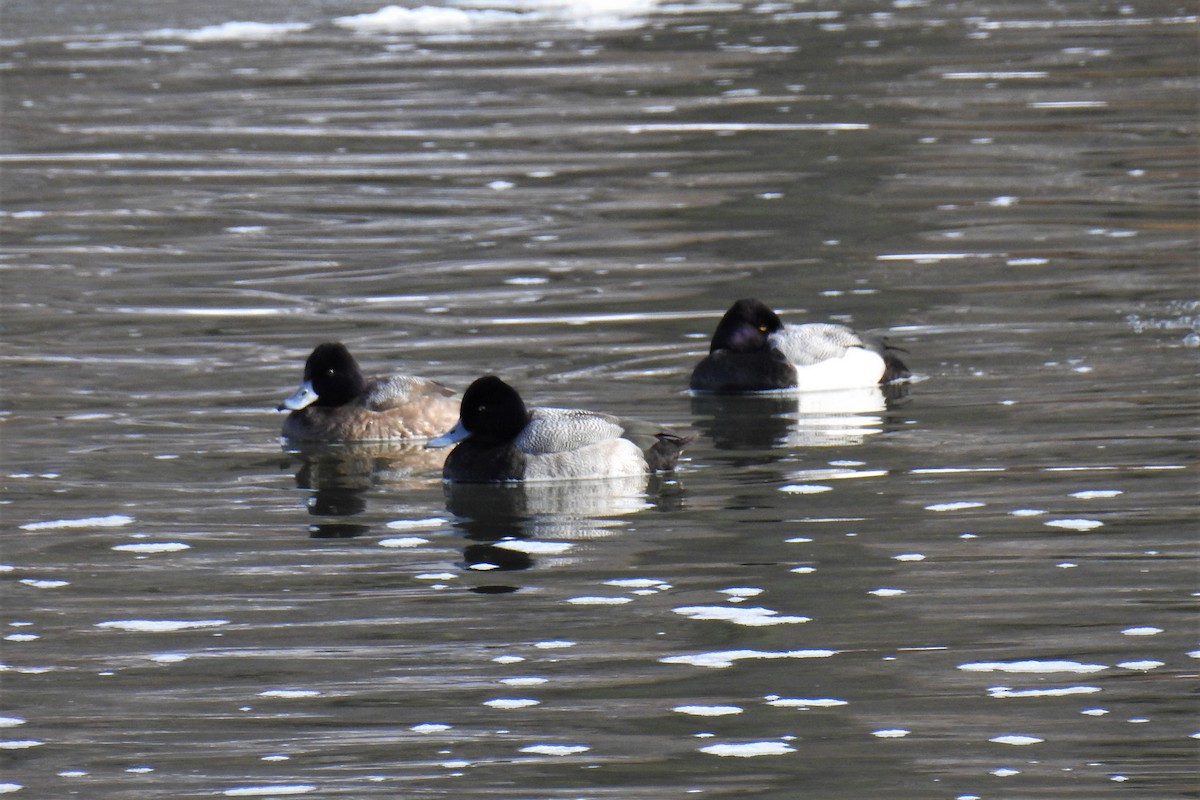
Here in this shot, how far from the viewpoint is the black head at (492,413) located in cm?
1047

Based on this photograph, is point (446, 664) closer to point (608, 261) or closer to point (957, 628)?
point (957, 628)

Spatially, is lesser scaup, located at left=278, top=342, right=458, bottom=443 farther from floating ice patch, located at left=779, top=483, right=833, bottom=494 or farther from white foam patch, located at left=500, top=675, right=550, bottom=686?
white foam patch, located at left=500, top=675, right=550, bottom=686

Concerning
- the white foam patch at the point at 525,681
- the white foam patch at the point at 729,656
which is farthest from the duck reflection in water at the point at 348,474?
the white foam patch at the point at 729,656

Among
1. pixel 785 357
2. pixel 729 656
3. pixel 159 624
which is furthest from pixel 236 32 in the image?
pixel 729 656

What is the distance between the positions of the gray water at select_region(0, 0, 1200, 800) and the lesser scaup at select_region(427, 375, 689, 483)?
14 cm

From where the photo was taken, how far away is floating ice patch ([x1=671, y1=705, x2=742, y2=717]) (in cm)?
697

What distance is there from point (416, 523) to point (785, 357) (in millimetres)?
3597

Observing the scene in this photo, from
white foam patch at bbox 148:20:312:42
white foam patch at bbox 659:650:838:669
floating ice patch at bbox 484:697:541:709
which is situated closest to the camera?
floating ice patch at bbox 484:697:541:709

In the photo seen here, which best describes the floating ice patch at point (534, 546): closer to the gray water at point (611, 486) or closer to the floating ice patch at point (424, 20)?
the gray water at point (611, 486)

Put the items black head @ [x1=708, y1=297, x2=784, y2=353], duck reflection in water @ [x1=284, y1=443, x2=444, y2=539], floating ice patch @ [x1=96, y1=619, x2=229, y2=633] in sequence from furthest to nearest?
1. black head @ [x1=708, y1=297, x2=784, y2=353]
2. duck reflection in water @ [x1=284, y1=443, x2=444, y2=539]
3. floating ice patch @ [x1=96, y1=619, x2=229, y2=633]

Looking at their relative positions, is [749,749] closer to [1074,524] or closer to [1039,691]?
[1039,691]

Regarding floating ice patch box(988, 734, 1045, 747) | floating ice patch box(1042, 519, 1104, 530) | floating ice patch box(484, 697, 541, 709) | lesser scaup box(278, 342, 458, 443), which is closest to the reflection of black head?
lesser scaup box(278, 342, 458, 443)

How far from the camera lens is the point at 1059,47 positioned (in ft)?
99.4

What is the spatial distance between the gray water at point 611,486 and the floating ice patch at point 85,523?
0.09 feet
